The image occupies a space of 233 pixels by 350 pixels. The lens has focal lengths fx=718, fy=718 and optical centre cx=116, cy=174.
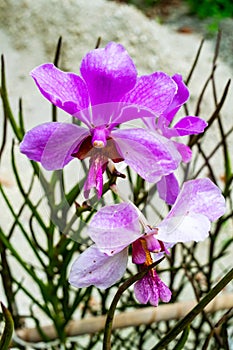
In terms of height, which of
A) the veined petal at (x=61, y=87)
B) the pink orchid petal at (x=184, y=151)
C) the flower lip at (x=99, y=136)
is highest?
the veined petal at (x=61, y=87)

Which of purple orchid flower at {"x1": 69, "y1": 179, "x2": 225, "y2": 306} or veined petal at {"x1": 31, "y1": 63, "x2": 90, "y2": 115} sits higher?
veined petal at {"x1": 31, "y1": 63, "x2": 90, "y2": 115}

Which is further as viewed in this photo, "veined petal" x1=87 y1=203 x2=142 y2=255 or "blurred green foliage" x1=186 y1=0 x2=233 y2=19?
"blurred green foliage" x1=186 y1=0 x2=233 y2=19

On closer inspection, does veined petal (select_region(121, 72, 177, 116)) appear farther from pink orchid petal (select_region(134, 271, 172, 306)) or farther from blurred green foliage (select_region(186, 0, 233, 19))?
blurred green foliage (select_region(186, 0, 233, 19))

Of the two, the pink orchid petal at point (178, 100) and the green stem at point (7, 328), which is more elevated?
the pink orchid petal at point (178, 100)

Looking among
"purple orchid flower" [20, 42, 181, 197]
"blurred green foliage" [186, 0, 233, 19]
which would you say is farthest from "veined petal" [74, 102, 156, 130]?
"blurred green foliage" [186, 0, 233, 19]

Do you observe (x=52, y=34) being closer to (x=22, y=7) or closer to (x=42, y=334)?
(x=22, y=7)

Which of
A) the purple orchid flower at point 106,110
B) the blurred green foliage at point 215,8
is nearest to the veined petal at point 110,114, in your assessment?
the purple orchid flower at point 106,110

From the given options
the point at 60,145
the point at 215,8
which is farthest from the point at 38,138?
the point at 215,8

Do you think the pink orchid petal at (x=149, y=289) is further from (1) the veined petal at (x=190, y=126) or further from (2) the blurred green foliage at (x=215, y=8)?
(2) the blurred green foliage at (x=215, y=8)

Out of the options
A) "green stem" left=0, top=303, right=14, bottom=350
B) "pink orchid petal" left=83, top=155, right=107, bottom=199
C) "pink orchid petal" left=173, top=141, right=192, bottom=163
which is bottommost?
"green stem" left=0, top=303, right=14, bottom=350
